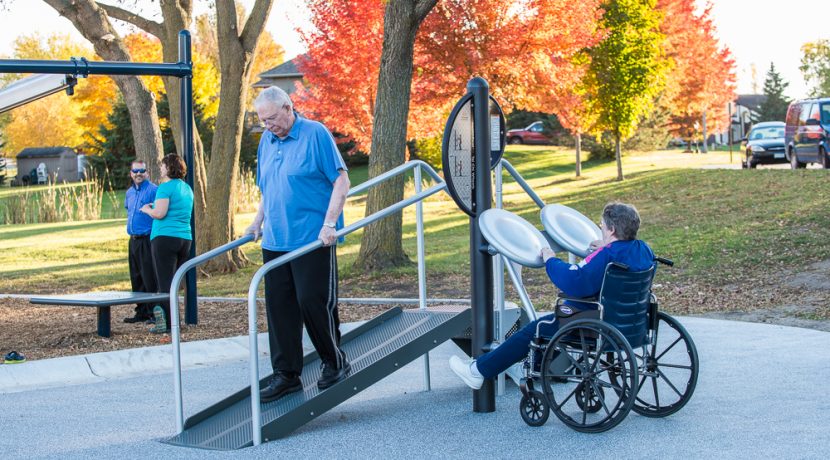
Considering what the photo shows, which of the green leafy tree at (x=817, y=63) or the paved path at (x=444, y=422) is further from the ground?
the green leafy tree at (x=817, y=63)

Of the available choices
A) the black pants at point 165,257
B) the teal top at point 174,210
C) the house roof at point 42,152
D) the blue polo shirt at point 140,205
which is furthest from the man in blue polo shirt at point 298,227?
the house roof at point 42,152

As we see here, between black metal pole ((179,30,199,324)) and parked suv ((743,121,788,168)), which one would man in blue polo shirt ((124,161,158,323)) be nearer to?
black metal pole ((179,30,199,324))

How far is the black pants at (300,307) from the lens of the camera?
6.12 m

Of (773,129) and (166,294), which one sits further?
(773,129)

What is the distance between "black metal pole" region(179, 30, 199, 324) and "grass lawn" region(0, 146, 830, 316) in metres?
3.16

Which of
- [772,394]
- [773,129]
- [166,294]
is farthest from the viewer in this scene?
[773,129]

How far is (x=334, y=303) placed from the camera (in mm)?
6297

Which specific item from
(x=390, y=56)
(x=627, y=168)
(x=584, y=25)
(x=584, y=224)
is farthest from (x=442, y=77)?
(x=584, y=224)

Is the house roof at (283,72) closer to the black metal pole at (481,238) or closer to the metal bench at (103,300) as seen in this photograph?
the metal bench at (103,300)

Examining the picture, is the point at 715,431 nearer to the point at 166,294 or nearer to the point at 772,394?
the point at 772,394

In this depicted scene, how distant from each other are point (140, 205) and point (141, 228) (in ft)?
0.90

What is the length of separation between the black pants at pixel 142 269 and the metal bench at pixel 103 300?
0.59 meters

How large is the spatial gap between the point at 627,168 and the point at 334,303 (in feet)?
109

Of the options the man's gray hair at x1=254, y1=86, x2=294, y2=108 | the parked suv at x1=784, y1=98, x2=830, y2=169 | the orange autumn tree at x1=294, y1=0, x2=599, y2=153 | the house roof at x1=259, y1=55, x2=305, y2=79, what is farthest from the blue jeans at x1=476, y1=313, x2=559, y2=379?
the house roof at x1=259, y1=55, x2=305, y2=79
